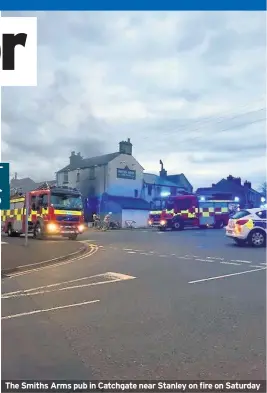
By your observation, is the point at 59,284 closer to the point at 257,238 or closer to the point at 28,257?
the point at 28,257

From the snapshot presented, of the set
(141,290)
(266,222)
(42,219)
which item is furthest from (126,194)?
(141,290)

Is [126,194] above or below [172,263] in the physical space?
above

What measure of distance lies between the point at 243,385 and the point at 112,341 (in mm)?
1465

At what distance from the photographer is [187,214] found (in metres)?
29.6

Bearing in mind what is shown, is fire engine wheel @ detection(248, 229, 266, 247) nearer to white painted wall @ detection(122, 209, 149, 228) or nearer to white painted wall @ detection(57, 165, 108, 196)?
white painted wall @ detection(57, 165, 108, 196)

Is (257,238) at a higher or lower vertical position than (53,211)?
lower

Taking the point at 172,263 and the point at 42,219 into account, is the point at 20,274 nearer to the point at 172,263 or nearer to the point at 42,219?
the point at 172,263

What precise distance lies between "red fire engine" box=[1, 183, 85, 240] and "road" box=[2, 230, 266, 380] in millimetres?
10516

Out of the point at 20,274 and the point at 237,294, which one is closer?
the point at 237,294

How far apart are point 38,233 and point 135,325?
1553cm

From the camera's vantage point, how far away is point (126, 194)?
122ft

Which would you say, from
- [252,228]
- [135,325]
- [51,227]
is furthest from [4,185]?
[51,227]
